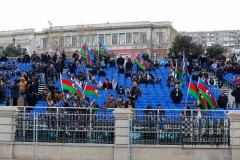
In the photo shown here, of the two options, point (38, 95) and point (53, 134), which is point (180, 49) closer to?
point (38, 95)

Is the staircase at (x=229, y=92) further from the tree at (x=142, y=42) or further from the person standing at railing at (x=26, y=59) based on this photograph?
the tree at (x=142, y=42)

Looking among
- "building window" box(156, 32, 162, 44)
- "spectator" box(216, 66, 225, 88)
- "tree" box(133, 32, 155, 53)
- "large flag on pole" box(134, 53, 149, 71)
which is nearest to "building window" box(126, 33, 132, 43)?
"tree" box(133, 32, 155, 53)

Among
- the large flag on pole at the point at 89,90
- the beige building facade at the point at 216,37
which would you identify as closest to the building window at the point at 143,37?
the large flag on pole at the point at 89,90

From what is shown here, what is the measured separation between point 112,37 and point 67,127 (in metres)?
71.0

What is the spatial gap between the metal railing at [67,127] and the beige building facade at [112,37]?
6001cm

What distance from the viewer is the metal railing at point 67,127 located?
1836cm

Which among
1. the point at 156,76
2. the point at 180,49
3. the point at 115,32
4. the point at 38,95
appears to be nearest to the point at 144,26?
the point at 115,32

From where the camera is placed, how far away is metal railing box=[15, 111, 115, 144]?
18.4 m

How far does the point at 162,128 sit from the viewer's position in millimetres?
18141

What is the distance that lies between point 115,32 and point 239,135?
235ft

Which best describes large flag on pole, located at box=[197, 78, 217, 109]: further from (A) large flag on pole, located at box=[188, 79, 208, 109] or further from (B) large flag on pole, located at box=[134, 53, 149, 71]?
(B) large flag on pole, located at box=[134, 53, 149, 71]

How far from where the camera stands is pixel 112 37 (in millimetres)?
88875

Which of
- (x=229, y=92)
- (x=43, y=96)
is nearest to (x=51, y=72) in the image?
(x=43, y=96)

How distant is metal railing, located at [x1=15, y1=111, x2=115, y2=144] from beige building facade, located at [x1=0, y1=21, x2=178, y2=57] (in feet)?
197
